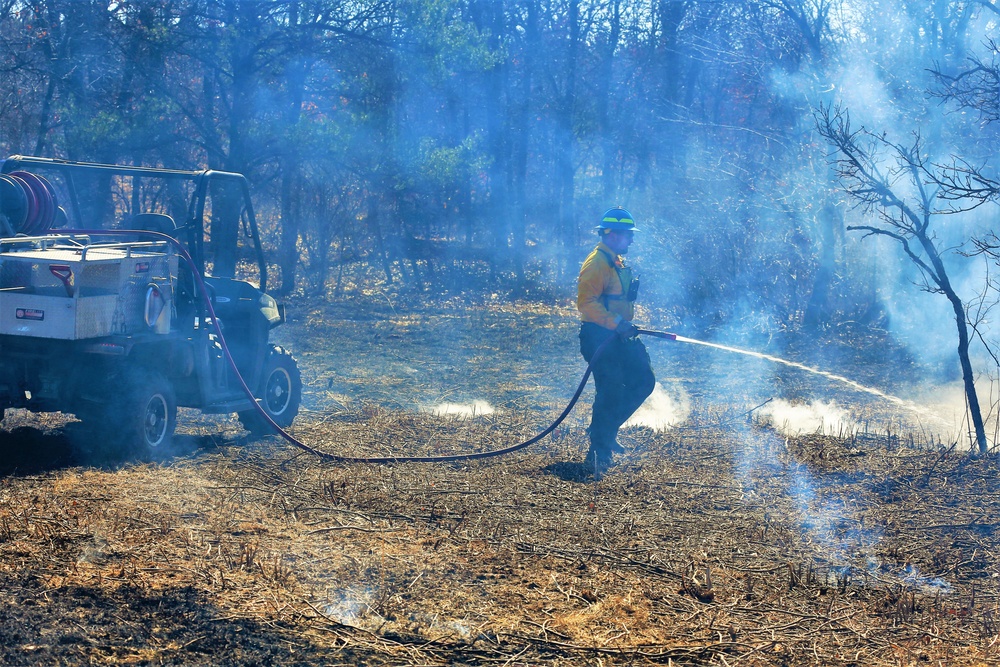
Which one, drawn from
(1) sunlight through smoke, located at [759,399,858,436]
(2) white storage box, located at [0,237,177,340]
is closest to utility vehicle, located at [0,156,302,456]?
(2) white storage box, located at [0,237,177,340]

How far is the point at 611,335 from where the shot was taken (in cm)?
717

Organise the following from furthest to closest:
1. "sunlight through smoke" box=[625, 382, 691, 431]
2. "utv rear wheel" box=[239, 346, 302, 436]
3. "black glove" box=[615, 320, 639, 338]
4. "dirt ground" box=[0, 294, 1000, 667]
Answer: "sunlight through smoke" box=[625, 382, 691, 431], "utv rear wheel" box=[239, 346, 302, 436], "black glove" box=[615, 320, 639, 338], "dirt ground" box=[0, 294, 1000, 667]

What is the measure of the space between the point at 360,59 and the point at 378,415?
9624 millimetres

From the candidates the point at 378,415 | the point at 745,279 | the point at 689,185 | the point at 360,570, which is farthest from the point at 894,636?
the point at 689,185

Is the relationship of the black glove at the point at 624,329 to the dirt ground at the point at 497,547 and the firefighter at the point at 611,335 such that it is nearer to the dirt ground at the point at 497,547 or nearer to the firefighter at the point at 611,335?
the firefighter at the point at 611,335

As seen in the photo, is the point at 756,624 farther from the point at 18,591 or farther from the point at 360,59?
the point at 360,59

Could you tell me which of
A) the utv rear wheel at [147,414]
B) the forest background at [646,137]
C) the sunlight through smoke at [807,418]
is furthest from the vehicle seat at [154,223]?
the forest background at [646,137]

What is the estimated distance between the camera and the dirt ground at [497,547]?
3893 millimetres

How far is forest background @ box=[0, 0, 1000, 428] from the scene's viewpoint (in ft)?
46.3

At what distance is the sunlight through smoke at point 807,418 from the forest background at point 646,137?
342cm

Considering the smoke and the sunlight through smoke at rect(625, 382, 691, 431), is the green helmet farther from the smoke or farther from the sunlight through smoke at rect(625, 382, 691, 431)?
the smoke

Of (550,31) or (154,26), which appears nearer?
(154,26)

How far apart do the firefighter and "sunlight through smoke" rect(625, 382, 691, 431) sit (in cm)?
139

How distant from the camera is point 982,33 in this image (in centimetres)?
1415
